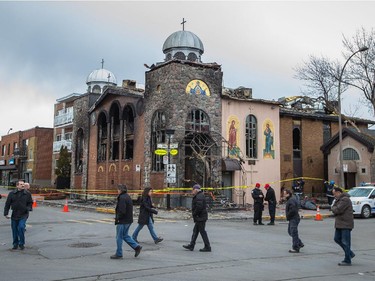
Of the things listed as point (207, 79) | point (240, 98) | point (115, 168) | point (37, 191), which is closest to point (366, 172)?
point (240, 98)

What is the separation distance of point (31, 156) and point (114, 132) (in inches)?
847

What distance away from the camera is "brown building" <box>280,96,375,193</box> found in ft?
104

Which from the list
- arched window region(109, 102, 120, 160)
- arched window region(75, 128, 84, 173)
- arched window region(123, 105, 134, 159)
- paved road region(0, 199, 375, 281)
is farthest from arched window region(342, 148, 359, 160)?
arched window region(75, 128, 84, 173)

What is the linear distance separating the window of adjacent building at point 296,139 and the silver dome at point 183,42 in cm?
950

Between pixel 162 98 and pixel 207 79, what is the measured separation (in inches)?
124

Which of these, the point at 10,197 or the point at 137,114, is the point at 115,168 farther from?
the point at 10,197

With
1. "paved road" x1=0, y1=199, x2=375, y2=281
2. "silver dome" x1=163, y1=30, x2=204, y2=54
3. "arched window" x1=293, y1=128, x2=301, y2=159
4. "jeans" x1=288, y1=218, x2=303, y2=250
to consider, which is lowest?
"paved road" x1=0, y1=199, x2=375, y2=281

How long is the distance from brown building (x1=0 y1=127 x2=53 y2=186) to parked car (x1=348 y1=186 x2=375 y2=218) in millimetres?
36034

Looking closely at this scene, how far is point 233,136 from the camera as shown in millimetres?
28312

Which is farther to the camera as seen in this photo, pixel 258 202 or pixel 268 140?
pixel 268 140

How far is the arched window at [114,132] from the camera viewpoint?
107ft

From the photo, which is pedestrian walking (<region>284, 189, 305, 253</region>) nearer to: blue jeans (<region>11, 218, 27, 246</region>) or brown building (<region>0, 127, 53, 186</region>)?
blue jeans (<region>11, 218, 27, 246</region>)

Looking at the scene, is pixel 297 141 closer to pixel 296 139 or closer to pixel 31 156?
pixel 296 139

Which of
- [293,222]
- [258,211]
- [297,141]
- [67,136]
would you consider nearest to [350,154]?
[297,141]
